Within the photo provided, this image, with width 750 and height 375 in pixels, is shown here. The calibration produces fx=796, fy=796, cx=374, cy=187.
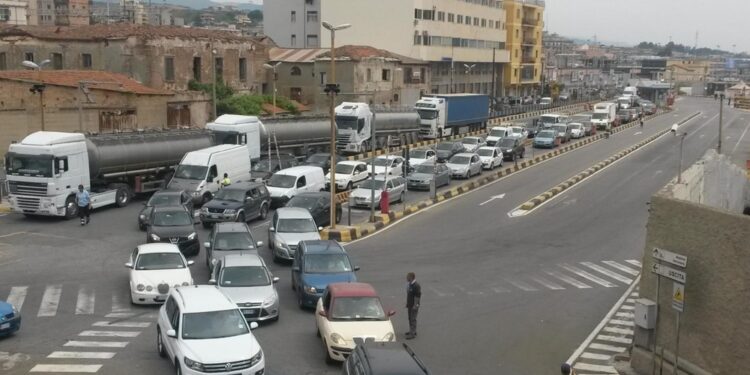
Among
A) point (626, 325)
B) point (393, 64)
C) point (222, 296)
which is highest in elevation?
point (393, 64)

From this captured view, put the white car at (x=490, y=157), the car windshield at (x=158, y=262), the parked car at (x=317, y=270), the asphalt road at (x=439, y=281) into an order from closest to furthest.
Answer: the asphalt road at (x=439, y=281) → the parked car at (x=317, y=270) → the car windshield at (x=158, y=262) → the white car at (x=490, y=157)

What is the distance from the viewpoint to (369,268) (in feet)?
82.4

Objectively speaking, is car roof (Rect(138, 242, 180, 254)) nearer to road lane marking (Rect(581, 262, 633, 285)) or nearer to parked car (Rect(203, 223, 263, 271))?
parked car (Rect(203, 223, 263, 271))

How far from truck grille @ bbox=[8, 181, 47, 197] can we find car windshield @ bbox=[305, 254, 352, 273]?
14691 millimetres

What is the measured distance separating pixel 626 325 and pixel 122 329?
40.7 ft

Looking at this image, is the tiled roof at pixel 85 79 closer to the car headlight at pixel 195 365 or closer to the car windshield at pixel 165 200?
the car windshield at pixel 165 200

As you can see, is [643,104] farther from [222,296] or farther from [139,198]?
[222,296]

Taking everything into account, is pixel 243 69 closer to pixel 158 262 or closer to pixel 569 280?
pixel 569 280

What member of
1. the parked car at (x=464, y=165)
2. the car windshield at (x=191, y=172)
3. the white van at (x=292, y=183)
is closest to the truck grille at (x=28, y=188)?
the car windshield at (x=191, y=172)

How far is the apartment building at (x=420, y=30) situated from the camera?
9556 cm

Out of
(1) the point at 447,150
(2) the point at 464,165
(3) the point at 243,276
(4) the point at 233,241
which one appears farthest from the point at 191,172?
(1) the point at 447,150

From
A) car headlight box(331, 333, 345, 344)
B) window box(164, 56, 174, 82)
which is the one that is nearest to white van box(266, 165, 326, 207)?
car headlight box(331, 333, 345, 344)

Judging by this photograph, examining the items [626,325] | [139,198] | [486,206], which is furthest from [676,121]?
[626,325]

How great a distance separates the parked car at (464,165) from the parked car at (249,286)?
26781mm
